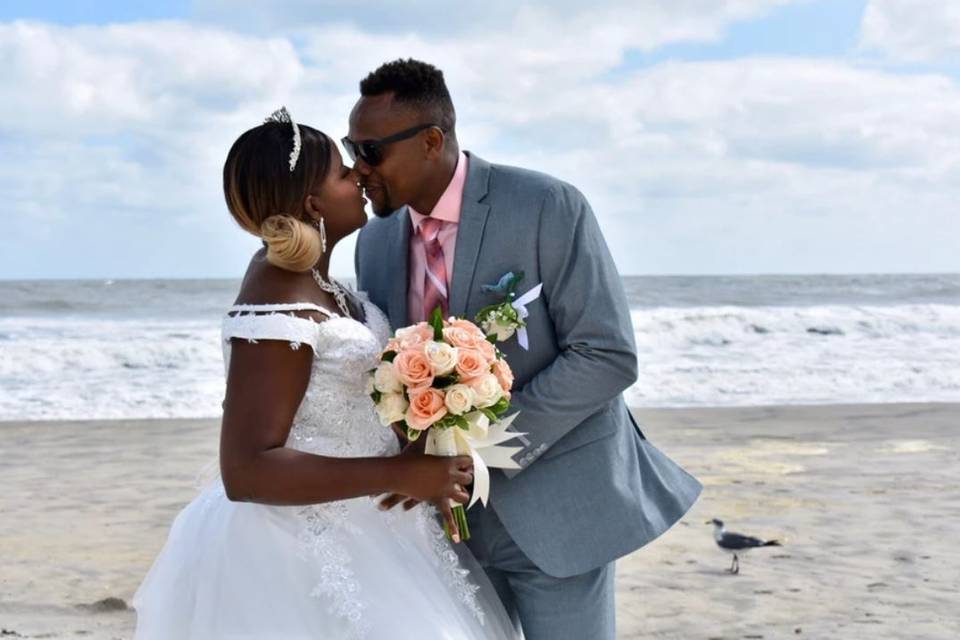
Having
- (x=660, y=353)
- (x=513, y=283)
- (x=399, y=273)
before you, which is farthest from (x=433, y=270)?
(x=660, y=353)

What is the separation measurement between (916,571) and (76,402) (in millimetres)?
10911

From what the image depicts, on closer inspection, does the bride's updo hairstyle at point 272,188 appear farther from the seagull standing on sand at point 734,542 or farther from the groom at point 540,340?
the seagull standing on sand at point 734,542

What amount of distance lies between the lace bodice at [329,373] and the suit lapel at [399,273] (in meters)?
0.28

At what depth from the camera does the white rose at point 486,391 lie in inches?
108

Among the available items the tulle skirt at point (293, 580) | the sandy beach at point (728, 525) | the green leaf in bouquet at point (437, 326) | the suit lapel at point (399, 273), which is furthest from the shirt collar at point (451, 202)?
the sandy beach at point (728, 525)

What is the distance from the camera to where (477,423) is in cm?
280

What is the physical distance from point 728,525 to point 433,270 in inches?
212

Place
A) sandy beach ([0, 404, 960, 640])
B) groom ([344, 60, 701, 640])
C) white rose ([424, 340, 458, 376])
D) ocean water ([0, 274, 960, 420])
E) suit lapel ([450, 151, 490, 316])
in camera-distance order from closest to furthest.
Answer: white rose ([424, 340, 458, 376]) < groom ([344, 60, 701, 640]) < suit lapel ([450, 151, 490, 316]) < sandy beach ([0, 404, 960, 640]) < ocean water ([0, 274, 960, 420])

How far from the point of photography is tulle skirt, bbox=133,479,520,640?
284 centimetres

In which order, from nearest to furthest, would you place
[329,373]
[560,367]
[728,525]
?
[329,373] < [560,367] < [728,525]

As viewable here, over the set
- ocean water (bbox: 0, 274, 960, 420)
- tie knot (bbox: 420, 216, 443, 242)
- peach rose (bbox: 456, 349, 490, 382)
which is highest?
tie knot (bbox: 420, 216, 443, 242)

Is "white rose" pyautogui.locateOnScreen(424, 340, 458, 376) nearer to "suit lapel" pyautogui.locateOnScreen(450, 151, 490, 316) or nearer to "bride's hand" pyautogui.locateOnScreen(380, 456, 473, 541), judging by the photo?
"bride's hand" pyautogui.locateOnScreen(380, 456, 473, 541)

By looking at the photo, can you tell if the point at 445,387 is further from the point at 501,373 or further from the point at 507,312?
the point at 507,312

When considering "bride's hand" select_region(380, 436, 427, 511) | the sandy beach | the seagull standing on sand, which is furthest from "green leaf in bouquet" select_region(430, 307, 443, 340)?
the seagull standing on sand
